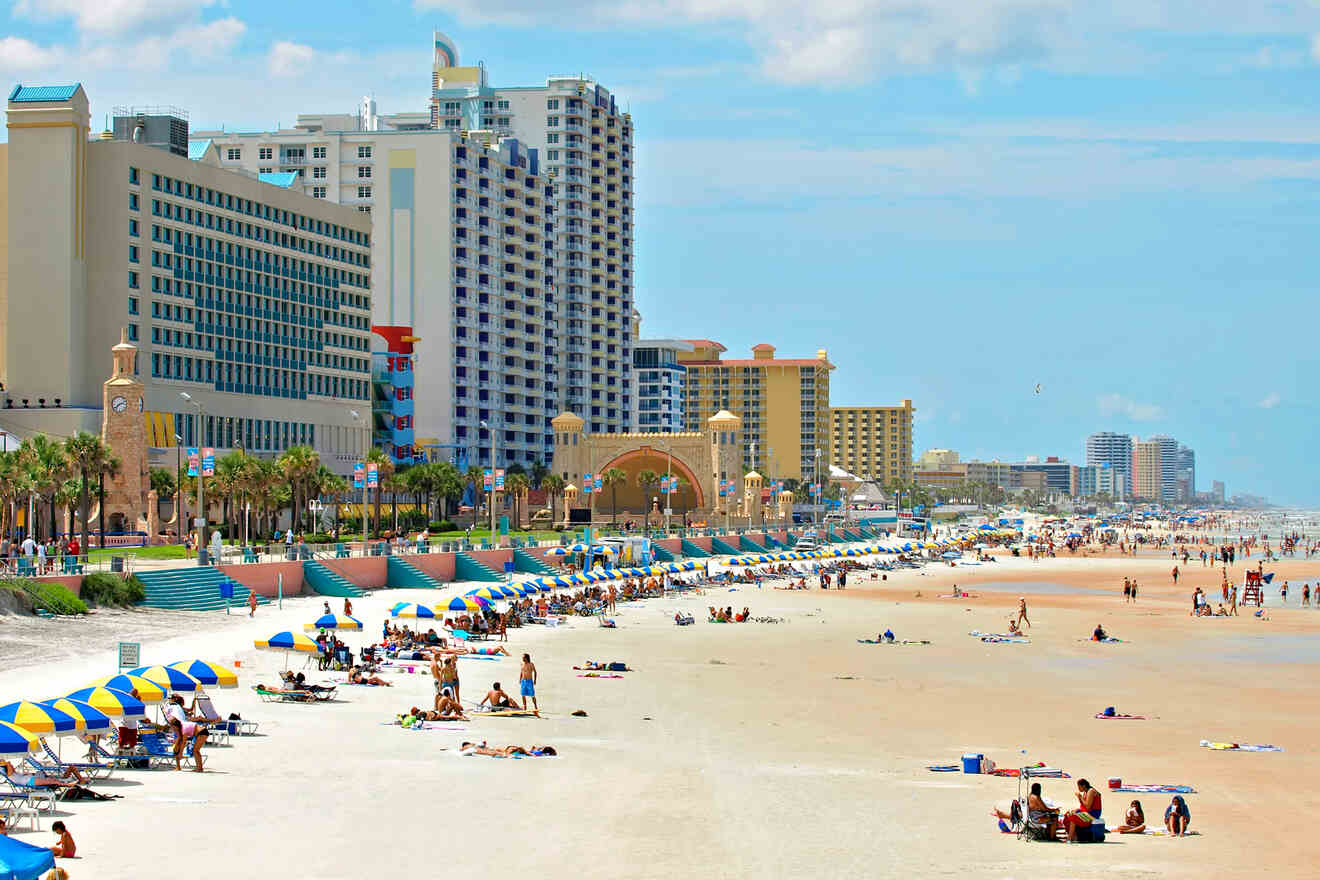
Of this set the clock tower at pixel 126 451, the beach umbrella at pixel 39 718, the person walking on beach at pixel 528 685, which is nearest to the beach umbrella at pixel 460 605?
the person walking on beach at pixel 528 685

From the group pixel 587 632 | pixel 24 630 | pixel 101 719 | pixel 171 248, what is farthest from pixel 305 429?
pixel 101 719

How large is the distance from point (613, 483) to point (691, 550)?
98.6 feet

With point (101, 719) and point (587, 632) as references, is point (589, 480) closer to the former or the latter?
point (587, 632)

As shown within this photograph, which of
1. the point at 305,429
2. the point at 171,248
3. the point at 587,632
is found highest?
the point at 171,248

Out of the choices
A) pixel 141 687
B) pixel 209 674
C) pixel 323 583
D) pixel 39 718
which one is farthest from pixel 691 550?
pixel 39 718

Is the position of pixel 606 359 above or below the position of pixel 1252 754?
above

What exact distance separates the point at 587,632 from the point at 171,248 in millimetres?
51942

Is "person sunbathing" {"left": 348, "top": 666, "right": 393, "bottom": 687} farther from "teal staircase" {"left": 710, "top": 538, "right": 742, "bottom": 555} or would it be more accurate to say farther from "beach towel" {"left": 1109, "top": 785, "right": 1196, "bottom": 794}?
"teal staircase" {"left": 710, "top": 538, "right": 742, "bottom": 555}

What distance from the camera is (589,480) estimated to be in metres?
116

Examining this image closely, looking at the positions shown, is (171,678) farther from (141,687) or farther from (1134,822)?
(1134,822)

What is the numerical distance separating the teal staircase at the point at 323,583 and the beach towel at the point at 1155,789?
38602 millimetres

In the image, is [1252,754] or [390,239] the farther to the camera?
[390,239]

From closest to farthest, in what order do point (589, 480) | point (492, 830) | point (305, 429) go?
point (492, 830), point (305, 429), point (589, 480)

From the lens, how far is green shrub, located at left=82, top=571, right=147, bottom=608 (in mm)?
46344
